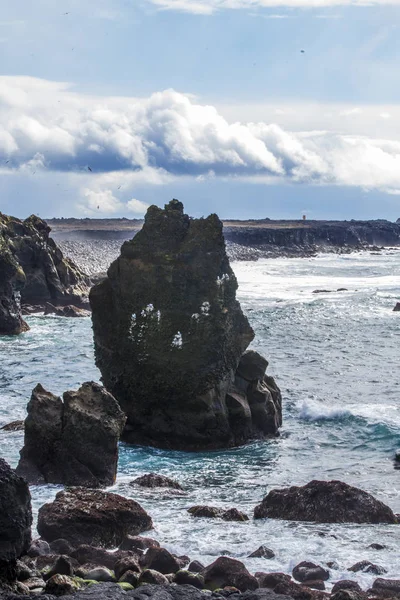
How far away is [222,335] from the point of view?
2786 cm

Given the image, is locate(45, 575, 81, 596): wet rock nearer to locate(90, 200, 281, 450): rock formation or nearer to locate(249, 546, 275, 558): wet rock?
locate(249, 546, 275, 558): wet rock

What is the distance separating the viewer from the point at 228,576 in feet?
49.9

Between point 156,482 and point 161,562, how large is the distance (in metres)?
6.69

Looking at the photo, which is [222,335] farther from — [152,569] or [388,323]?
[388,323]

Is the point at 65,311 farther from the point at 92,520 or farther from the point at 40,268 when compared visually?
the point at 92,520

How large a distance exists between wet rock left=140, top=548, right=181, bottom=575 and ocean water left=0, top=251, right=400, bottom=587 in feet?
4.58

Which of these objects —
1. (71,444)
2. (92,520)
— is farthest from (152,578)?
(71,444)

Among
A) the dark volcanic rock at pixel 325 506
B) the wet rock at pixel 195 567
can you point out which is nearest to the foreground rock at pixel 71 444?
the dark volcanic rock at pixel 325 506

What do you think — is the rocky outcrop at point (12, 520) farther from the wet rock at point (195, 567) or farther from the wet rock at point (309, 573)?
the wet rock at point (309, 573)

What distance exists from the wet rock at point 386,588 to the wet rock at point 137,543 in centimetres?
451

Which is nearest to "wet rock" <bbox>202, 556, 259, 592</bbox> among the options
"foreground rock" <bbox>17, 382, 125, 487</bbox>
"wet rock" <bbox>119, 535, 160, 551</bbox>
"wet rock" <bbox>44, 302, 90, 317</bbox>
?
"wet rock" <bbox>119, 535, 160, 551</bbox>

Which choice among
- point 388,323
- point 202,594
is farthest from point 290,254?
point 202,594

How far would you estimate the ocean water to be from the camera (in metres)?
18.2

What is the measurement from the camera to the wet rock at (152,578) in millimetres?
14914
